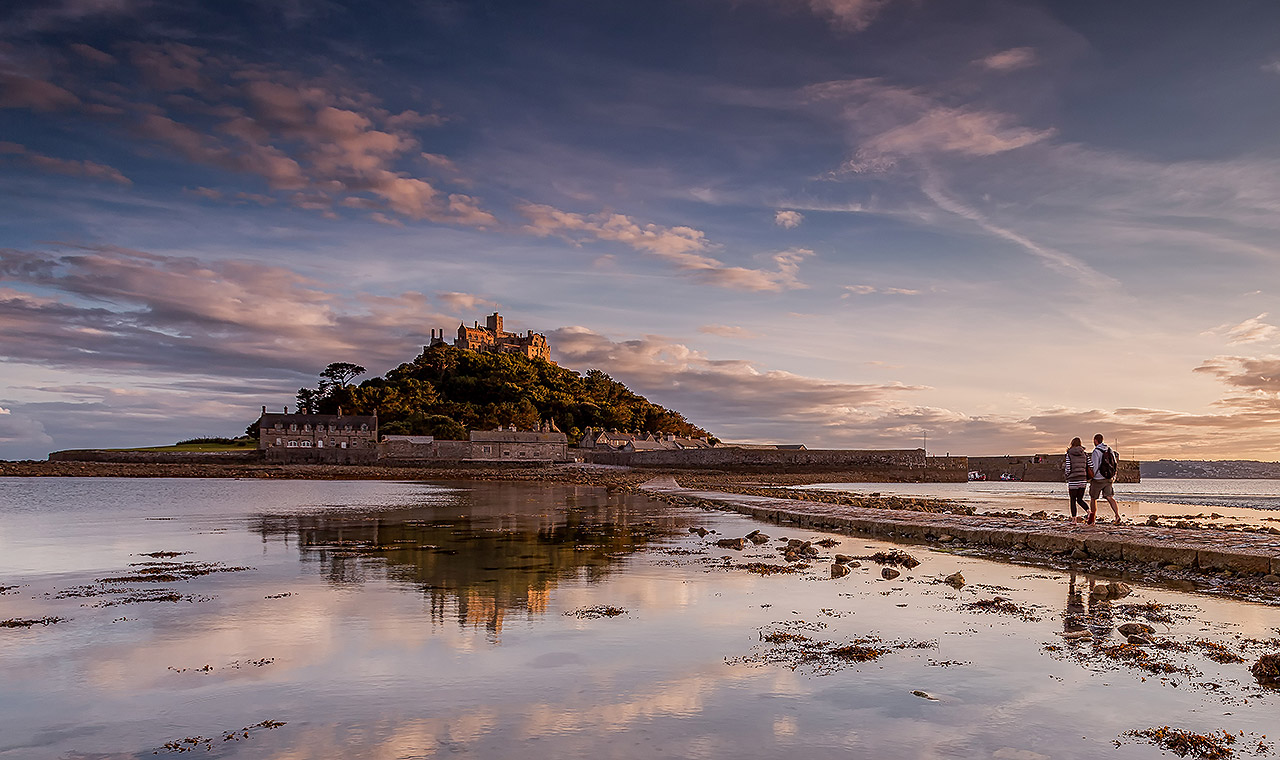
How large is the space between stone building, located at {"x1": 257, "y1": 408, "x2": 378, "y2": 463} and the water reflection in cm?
7518

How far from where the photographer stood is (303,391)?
14162 cm

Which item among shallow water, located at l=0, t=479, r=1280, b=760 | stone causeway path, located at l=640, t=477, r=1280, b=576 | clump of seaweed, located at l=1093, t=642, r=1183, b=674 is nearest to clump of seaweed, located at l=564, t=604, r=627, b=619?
shallow water, located at l=0, t=479, r=1280, b=760

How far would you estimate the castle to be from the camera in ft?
583

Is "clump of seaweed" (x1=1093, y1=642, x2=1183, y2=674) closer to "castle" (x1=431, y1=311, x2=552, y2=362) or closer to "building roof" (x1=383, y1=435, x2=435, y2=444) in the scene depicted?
"building roof" (x1=383, y1=435, x2=435, y2=444)

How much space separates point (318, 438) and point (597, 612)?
106m

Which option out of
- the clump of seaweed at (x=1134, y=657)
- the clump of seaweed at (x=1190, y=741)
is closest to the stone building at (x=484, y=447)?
the clump of seaweed at (x=1134, y=657)

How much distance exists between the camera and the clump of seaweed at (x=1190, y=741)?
5.68 m

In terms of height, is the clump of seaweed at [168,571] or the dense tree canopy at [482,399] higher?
the dense tree canopy at [482,399]

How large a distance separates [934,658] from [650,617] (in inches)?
149

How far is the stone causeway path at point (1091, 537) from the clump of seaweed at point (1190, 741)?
28.6 ft

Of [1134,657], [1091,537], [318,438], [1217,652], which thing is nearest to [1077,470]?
[1091,537]

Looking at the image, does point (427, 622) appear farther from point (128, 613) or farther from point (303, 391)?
point (303, 391)

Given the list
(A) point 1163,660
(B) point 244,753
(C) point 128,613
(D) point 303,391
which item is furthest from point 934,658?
(D) point 303,391

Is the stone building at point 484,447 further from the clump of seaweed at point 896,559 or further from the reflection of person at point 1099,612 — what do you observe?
the reflection of person at point 1099,612
